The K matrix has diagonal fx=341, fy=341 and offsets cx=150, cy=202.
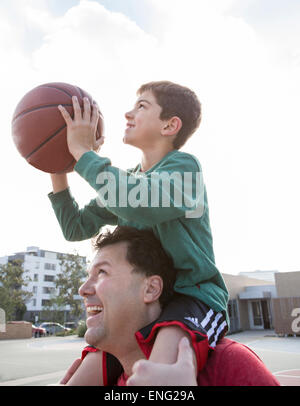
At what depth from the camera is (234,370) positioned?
1.64m

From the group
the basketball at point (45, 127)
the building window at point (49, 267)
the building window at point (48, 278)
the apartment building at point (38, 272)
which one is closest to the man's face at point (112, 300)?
the basketball at point (45, 127)

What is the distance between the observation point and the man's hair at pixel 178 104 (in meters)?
2.29

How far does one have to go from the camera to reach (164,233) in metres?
1.88

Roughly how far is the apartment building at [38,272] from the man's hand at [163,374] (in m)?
58.0

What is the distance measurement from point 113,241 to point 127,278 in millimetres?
273

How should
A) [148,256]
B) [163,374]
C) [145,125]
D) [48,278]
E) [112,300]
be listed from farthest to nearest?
[48,278]
[145,125]
[148,256]
[112,300]
[163,374]

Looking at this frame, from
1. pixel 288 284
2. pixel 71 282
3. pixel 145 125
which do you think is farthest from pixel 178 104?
pixel 71 282

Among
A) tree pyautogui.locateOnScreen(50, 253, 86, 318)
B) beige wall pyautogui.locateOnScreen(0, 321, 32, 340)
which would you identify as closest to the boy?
beige wall pyautogui.locateOnScreen(0, 321, 32, 340)

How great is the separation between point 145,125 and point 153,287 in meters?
1.04

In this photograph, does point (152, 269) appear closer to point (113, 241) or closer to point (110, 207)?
point (113, 241)

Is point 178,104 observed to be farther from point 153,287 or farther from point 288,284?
point 288,284

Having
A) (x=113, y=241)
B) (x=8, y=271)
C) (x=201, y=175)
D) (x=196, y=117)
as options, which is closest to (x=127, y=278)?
(x=113, y=241)

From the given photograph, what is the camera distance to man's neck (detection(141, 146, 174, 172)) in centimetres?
226

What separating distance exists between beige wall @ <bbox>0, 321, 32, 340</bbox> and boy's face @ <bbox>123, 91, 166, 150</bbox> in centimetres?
2744
